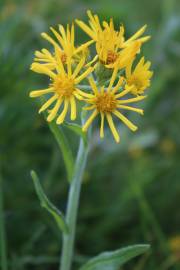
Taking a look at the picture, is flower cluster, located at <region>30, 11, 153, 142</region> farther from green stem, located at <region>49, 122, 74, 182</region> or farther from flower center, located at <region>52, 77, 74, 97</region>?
green stem, located at <region>49, 122, 74, 182</region>

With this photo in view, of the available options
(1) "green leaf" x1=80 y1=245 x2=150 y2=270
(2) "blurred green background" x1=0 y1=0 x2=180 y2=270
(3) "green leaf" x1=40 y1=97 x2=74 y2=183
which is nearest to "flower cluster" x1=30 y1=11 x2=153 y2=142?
(3) "green leaf" x1=40 y1=97 x2=74 y2=183

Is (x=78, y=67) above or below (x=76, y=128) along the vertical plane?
above

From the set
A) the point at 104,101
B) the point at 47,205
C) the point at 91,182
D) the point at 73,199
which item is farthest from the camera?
the point at 91,182

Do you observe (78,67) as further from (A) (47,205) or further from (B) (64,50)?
(A) (47,205)

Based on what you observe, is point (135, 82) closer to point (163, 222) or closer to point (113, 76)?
point (113, 76)

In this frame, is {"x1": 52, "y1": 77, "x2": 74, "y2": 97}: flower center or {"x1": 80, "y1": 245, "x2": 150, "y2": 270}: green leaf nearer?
{"x1": 52, "y1": 77, "x2": 74, "y2": 97}: flower center

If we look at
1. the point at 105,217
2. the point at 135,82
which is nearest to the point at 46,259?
the point at 105,217

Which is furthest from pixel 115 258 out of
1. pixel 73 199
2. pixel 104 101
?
pixel 104 101
